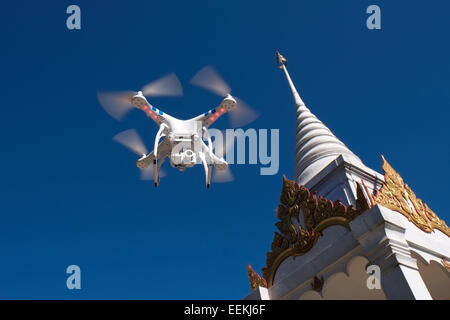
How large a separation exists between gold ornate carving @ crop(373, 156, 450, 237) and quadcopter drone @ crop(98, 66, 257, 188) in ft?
14.9

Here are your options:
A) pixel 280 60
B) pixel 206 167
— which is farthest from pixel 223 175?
pixel 280 60

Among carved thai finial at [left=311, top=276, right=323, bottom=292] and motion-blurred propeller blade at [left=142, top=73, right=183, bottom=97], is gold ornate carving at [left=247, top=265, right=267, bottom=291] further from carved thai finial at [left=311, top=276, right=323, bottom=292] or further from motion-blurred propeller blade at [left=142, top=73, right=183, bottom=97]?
motion-blurred propeller blade at [left=142, top=73, right=183, bottom=97]

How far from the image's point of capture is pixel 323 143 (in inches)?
728

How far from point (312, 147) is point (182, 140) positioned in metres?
7.03

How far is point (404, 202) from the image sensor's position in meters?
13.2

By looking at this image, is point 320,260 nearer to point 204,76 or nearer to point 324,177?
point 324,177

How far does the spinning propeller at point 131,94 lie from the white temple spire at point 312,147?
238 inches

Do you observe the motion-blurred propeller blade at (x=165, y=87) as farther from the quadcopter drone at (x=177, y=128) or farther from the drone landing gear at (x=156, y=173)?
the drone landing gear at (x=156, y=173)

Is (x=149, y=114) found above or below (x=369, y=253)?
above

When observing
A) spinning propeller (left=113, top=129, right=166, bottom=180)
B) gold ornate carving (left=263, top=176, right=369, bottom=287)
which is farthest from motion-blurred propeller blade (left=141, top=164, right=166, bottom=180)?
gold ornate carving (left=263, top=176, right=369, bottom=287)
